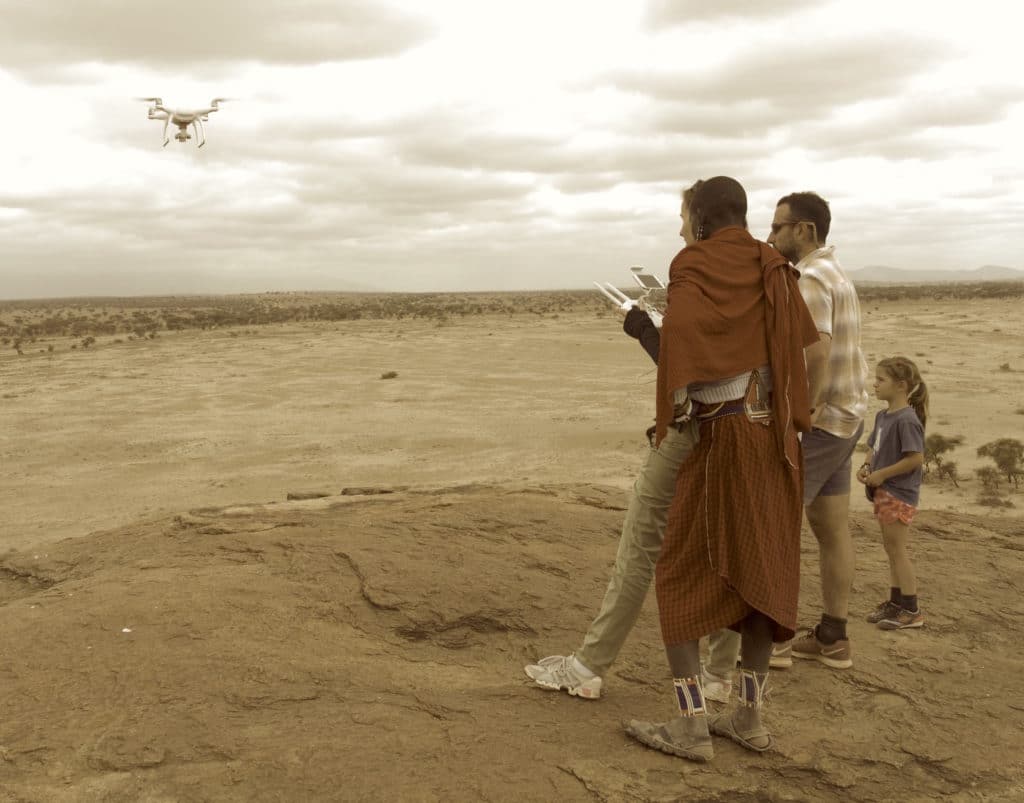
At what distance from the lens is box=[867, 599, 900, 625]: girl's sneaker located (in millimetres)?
4316

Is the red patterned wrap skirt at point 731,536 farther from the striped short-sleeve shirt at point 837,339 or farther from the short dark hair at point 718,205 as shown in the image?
the striped short-sleeve shirt at point 837,339

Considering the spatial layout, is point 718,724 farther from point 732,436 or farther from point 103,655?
point 103,655

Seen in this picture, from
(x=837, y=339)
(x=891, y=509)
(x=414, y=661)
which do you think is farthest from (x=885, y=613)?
(x=414, y=661)


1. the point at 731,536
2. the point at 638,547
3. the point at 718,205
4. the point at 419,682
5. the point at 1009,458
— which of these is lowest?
the point at 1009,458

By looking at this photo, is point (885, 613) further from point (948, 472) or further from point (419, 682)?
point (948, 472)

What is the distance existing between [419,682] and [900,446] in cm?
258

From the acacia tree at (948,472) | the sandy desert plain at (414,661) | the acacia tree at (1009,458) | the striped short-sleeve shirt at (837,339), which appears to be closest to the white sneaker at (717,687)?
the sandy desert plain at (414,661)

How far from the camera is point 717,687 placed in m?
3.47

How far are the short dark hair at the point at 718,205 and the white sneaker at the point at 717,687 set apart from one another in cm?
173

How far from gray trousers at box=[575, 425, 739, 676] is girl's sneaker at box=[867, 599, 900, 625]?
1694mm

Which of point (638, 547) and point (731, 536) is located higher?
point (731, 536)

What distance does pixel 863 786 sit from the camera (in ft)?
9.55

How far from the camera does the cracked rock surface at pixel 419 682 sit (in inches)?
111

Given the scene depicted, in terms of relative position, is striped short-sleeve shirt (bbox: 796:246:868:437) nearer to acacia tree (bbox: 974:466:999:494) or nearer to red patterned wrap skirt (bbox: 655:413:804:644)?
red patterned wrap skirt (bbox: 655:413:804:644)
